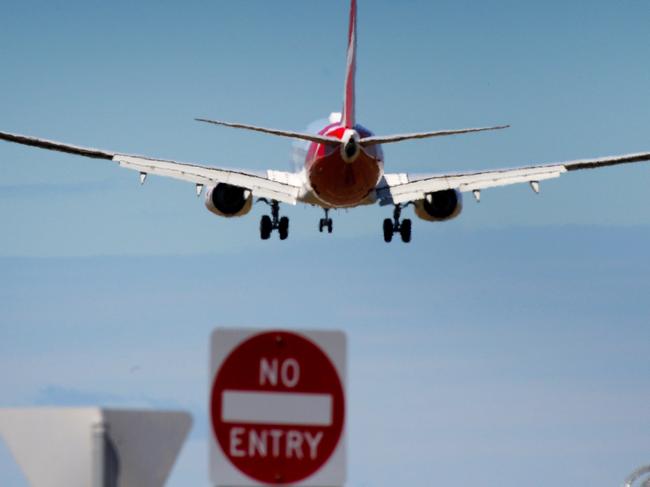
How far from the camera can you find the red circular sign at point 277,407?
10.0 meters

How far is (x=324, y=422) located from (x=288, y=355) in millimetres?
458

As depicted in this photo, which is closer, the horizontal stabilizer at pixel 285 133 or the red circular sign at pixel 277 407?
the red circular sign at pixel 277 407

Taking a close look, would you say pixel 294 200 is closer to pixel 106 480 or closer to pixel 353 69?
pixel 353 69

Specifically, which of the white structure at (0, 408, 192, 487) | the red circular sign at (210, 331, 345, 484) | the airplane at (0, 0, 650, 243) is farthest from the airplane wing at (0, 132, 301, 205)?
the white structure at (0, 408, 192, 487)

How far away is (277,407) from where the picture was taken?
33.0 ft

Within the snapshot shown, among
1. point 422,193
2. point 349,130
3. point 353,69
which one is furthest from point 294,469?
point 353,69

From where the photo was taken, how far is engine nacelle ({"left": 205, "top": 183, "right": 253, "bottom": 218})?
2606 inches

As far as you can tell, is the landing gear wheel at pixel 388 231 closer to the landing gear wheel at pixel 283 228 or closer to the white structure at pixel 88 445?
the landing gear wheel at pixel 283 228

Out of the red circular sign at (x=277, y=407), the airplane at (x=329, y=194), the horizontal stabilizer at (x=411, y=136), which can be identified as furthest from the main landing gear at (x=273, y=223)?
the red circular sign at (x=277, y=407)

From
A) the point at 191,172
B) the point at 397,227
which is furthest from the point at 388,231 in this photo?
the point at 191,172

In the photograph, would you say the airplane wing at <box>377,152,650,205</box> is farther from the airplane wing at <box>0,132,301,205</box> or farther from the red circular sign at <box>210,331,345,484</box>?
the red circular sign at <box>210,331,345,484</box>

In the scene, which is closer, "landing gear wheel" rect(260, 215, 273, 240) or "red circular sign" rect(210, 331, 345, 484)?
"red circular sign" rect(210, 331, 345, 484)

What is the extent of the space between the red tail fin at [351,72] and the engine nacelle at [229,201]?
4936 mm

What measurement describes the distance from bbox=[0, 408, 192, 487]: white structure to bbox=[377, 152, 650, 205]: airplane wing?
56819 millimetres
